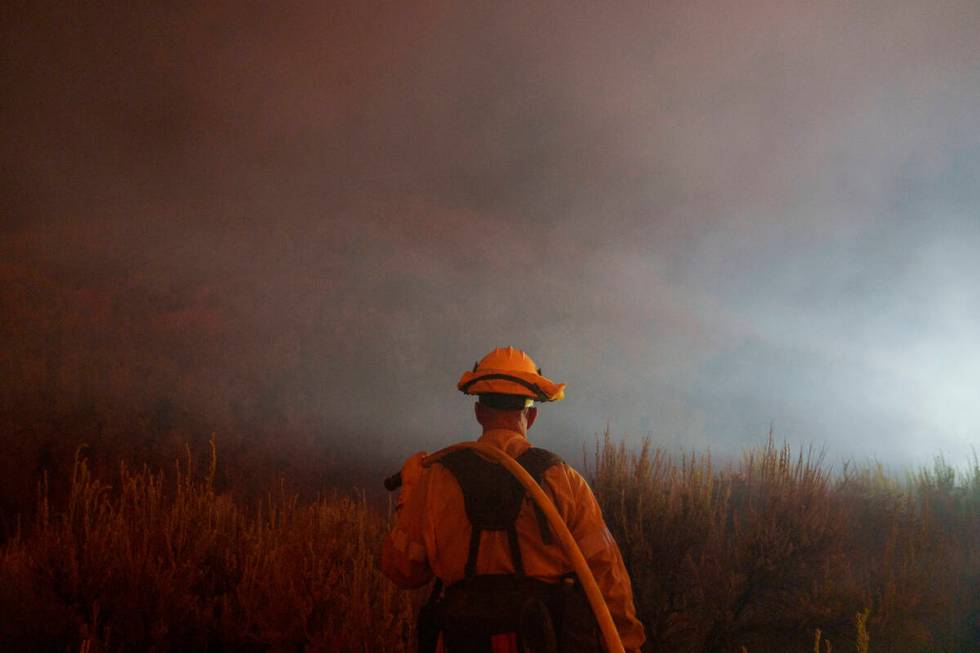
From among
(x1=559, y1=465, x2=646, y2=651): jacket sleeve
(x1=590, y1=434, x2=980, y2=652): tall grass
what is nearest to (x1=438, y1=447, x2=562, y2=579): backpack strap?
(x1=559, y1=465, x2=646, y2=651): jacket sleeve

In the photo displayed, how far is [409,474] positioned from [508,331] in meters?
28.1

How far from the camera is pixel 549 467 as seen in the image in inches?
117

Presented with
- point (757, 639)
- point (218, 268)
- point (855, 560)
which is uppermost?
point (218, 268)

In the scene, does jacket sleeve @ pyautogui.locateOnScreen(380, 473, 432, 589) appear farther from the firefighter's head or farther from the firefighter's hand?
the firefighter's head

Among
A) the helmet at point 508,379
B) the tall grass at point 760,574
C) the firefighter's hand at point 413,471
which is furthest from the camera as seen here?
the tall grass at point 760,574

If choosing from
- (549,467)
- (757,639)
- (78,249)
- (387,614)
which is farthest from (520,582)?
(78,249)

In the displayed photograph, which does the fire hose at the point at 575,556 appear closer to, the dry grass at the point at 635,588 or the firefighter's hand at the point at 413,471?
the firefighter's hand at the point at 413,471

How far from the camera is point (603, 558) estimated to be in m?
2.92

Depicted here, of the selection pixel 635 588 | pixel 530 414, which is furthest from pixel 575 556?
pixel 635 588

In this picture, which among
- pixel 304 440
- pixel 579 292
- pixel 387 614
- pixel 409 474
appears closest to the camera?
pixel 409 474

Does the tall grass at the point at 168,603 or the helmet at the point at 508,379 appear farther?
the tall grass at the point at 168,603

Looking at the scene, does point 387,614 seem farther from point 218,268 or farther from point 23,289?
point 218,268

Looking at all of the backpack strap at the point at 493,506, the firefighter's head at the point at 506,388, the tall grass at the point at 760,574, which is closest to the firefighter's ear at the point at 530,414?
the firefighter's head at the point at 506,388

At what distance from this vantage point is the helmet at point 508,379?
10.4 feet
